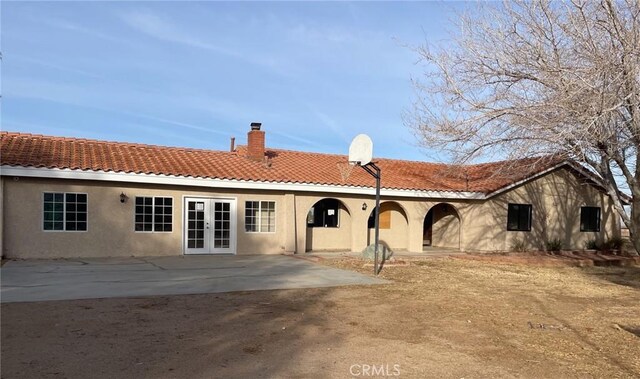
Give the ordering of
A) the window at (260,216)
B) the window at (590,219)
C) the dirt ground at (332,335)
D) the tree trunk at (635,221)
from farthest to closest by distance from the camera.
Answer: the window at (590,219) < the window at (260,216) < the tree trunk at (635,221) < the dirt ground at (332,335)

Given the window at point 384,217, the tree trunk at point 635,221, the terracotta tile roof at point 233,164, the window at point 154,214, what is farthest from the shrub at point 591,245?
the window at point 154,214

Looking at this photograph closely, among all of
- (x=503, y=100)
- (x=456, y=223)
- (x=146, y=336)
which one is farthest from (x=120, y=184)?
(x=456, y=223)

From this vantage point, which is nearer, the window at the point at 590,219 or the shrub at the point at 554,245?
the shrub at the point at 554,245

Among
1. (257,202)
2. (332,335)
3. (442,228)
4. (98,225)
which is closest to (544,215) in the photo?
(442,228)

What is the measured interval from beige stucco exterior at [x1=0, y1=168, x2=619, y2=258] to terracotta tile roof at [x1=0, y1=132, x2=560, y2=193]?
0.58 meters

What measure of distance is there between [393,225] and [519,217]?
5.43 metres

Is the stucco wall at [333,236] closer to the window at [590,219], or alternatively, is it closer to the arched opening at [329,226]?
the arched opening at [329,226]

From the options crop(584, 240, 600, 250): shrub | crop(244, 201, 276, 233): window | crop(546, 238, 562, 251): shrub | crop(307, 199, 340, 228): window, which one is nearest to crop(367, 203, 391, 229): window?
crop(307, 199, 340, 228): window

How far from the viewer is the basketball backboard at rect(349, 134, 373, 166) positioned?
14.3 metres

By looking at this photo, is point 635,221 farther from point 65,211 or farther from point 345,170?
point 65,211

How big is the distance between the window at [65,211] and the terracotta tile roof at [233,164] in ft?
3.13

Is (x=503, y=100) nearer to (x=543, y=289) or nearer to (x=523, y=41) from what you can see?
(x=523, y=41)

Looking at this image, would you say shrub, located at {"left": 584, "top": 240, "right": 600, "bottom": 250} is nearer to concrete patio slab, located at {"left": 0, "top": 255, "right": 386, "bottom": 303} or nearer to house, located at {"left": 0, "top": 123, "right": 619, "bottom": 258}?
house, located at {"left": 0, "top": 123, "right": 619, "bottom": 258}

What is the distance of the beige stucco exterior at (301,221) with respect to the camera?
14.8 metres
